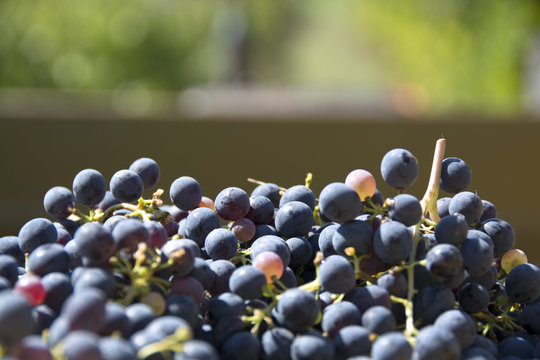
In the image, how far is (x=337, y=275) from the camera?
58 cm

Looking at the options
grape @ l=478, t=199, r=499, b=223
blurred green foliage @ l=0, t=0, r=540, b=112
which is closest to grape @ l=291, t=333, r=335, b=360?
grape @ l=478, t=199, r=499, b=223

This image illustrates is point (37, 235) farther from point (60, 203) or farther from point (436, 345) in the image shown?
point (436, 345)

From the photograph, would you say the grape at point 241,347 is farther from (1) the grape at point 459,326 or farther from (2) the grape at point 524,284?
(2) the grape at point 524,284

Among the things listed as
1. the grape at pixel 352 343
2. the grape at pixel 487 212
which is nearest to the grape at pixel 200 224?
the grape at pixel 352 343

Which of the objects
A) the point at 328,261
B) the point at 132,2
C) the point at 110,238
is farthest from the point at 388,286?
the point at 132,2

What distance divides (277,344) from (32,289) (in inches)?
8.7

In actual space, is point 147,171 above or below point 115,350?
above

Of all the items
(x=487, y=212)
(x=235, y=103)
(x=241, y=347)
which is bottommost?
(x=241, y=347)

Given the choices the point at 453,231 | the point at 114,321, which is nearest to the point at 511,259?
the point at 453,231

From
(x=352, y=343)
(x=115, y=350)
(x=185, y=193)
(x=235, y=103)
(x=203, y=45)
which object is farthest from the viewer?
(x=203, y=45)

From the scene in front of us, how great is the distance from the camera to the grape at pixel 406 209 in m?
0.62

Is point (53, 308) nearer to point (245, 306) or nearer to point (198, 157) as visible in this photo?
point (245, 306)

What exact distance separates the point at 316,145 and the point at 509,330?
3.02m

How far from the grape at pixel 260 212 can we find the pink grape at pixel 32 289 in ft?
0.92
